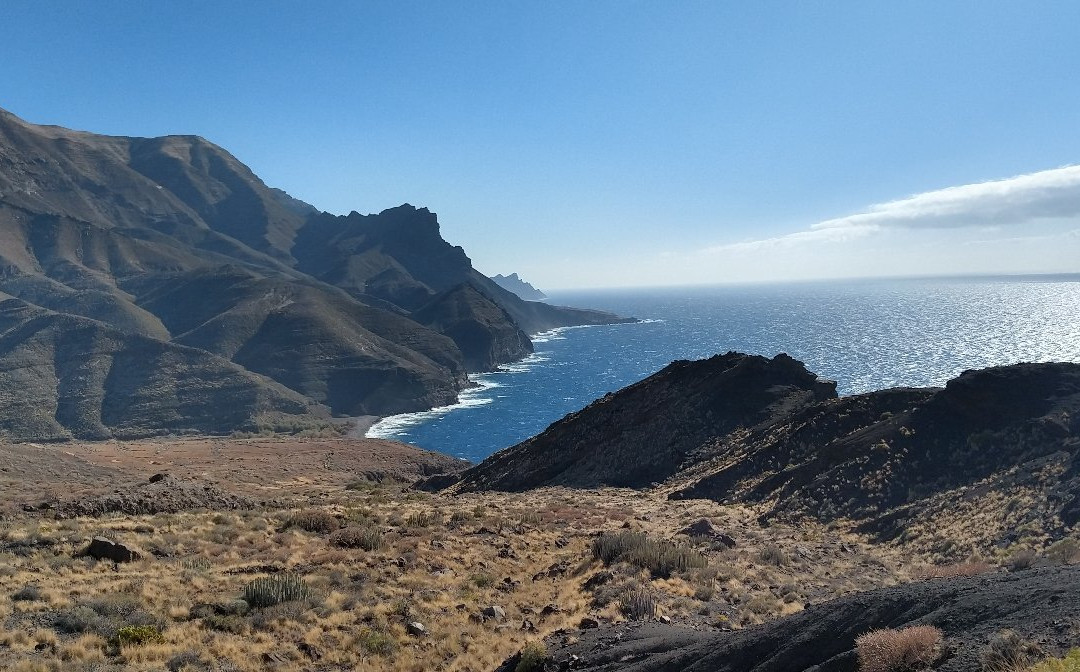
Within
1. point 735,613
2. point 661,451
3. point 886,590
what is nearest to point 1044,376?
point 661,451

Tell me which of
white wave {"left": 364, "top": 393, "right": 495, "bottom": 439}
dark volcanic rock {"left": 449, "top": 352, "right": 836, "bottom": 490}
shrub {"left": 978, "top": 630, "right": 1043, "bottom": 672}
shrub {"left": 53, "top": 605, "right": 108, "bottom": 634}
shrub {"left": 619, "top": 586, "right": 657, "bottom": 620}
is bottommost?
white wave {"left": 364, "top": 393, "right": 495, "bottom": 439}

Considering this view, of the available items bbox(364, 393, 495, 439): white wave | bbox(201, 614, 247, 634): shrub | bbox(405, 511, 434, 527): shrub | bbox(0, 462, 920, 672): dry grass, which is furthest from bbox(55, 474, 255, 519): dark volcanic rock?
bbox(364, 393, 495, 439): white wave

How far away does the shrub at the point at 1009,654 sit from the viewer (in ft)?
21.7

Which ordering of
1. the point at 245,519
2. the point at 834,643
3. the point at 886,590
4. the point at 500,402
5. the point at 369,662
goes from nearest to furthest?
the point at 834,643 → the point at 886,590 → the point at 369,662 → the point at 245,519 → the point at 500,402

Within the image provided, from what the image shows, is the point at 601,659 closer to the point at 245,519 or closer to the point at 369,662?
the point at 369,662

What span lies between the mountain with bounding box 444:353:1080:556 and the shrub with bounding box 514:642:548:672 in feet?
65.4

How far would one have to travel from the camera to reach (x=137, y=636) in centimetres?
1270

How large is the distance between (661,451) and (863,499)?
21987mm

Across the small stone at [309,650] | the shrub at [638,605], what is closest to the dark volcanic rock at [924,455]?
the shrub at [638,605]

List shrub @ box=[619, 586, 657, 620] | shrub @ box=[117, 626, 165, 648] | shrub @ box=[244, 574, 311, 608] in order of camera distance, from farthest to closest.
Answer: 1. shrub @ box=[619, 586, 657, 620]
2. shrub @ box=[244, 574, 311, 608]
3. shrub @ box=[117, 626, 165, 648]

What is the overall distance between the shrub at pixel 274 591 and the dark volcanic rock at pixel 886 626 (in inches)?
308

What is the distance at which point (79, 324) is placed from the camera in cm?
15762

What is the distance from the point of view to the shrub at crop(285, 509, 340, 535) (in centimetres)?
2533

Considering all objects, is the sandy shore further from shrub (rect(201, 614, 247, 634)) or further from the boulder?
shrub (rect(201, 614, 247, 634))
